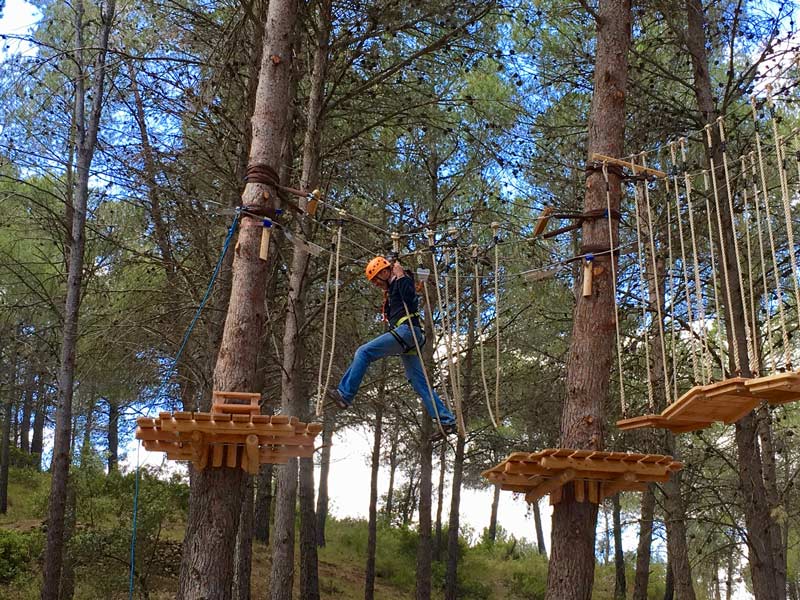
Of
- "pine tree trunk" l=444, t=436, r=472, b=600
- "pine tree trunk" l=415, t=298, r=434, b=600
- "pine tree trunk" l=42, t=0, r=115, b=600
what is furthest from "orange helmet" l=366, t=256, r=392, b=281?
"pine tree trunk" l=444, t=436, r=472, b=600

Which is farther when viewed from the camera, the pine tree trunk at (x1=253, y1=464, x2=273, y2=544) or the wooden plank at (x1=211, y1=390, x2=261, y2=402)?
the pine tree trunk at (x1=253, y1=464, x2=273, y2=544)

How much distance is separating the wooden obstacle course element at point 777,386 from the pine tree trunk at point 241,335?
3.30 m

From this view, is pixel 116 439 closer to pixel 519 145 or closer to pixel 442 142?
pixel 442 142

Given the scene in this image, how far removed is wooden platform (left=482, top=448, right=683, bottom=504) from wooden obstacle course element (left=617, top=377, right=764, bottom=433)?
246mm

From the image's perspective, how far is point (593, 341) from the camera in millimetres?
6281

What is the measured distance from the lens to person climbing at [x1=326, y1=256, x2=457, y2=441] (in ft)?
20.2

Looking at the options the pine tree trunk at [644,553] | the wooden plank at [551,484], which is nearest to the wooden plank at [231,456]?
the wooden plank at [551,484]

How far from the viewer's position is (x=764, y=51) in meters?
8.51

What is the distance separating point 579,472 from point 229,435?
2.37 metres

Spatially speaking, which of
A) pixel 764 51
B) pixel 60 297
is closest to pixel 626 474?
pixel 764 51

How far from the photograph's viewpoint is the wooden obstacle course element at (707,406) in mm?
4590

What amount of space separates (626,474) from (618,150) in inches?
109

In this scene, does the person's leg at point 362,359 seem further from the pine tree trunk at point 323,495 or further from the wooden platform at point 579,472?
the pine tree trunk at point 323,495

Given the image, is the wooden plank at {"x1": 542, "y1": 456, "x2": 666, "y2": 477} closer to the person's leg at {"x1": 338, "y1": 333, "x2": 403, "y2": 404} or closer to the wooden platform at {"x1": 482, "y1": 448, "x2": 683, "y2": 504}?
the wooden platform at {"x1": 482, "y1": 448, "x2": 683, "y2": 504}
